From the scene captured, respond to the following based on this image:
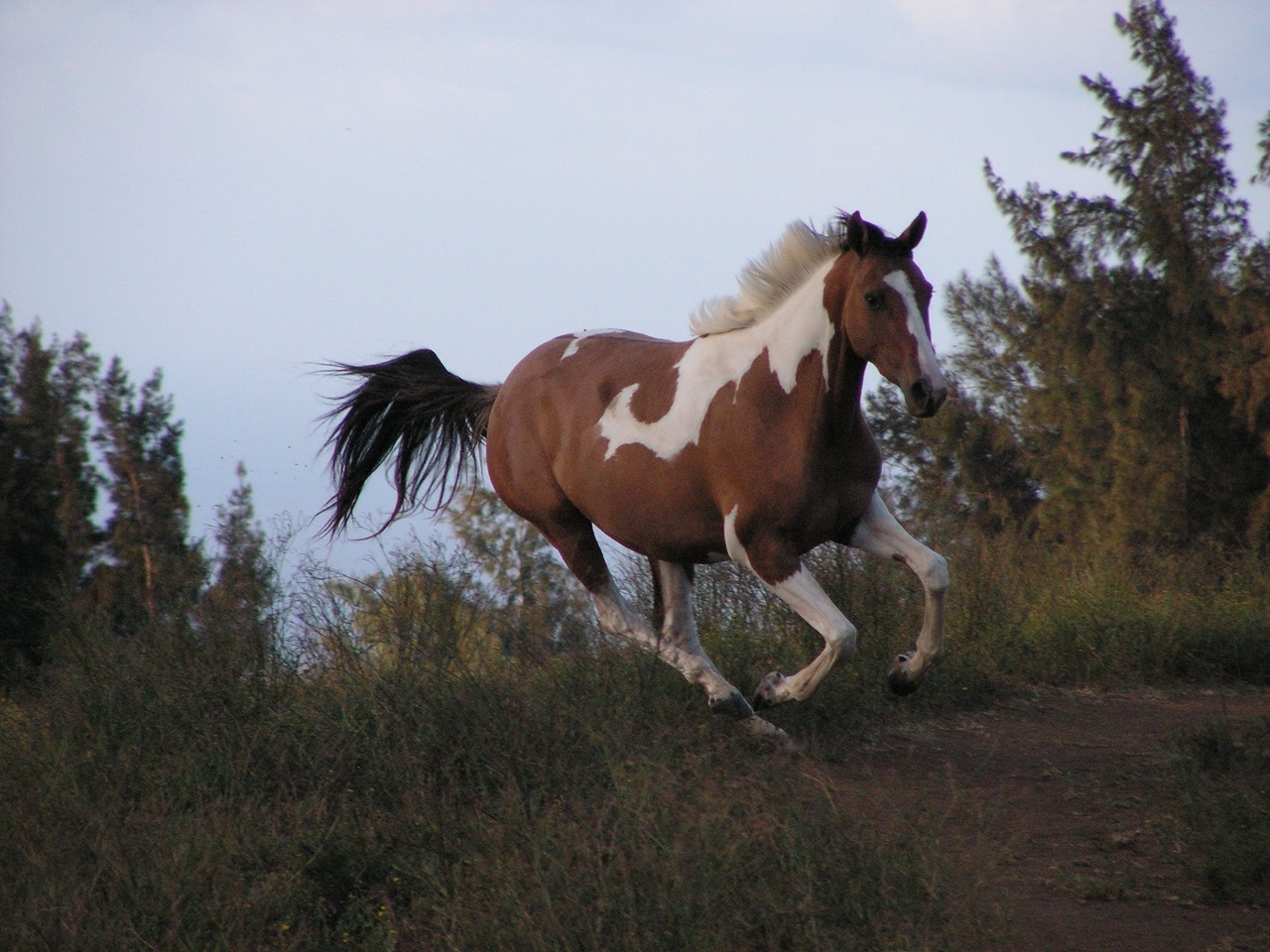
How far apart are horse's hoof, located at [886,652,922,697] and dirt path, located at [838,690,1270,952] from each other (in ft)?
0.93

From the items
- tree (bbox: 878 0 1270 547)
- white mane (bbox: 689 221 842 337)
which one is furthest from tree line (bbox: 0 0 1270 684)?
white mane (bbox: 689 221 842 337)

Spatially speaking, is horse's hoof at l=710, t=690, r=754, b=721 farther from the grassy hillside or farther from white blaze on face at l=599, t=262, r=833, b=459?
white blaze on face at l=599, t=262, r=833, b=459

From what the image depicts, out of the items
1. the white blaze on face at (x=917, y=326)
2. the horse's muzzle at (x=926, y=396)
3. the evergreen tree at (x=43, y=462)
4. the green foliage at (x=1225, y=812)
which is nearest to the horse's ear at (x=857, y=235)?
the white blaze on face at (x=917, y=326)

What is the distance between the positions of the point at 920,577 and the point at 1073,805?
1.04 metres

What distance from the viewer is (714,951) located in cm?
285

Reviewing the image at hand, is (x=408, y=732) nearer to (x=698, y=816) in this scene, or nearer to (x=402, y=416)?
(x=698, y=816)

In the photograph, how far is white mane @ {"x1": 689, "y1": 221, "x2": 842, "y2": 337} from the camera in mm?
5152

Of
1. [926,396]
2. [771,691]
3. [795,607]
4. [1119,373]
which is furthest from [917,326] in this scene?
[1119,373]

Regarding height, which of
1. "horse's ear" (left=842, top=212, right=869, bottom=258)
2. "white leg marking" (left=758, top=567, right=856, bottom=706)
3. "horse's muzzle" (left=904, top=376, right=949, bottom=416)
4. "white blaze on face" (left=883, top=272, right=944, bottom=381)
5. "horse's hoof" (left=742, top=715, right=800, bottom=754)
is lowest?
"horse's hoof" (left=742, top=715, right=800, bottom=754)

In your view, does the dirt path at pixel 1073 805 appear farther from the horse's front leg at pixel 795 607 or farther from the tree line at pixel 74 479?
the tree line at pixel 74 479

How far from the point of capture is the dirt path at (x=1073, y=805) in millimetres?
3328

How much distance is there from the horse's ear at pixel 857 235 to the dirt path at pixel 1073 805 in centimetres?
199

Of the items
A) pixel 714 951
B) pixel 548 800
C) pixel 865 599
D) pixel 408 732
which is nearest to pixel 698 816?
pixel 714 951

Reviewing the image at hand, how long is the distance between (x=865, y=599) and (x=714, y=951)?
3.39m
